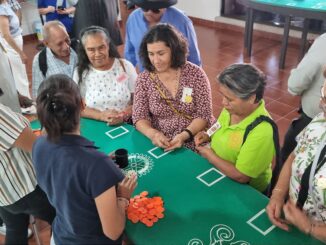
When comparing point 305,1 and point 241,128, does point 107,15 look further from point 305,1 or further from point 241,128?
point 305,1

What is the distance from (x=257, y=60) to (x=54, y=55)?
3781 mm

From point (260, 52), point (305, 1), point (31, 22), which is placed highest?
point (305, 1)

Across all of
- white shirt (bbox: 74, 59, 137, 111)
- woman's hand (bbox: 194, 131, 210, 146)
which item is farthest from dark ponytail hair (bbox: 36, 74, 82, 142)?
white shirt (bbox: 74, 59, 137, 111)

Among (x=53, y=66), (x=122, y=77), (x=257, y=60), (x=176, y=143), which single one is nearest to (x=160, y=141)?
(x=176, y=143)

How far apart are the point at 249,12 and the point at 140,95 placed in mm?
3851

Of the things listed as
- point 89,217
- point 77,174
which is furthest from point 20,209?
point 77,174

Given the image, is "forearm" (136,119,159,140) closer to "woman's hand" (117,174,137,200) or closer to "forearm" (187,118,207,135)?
"forearm" (187,118,207,135)

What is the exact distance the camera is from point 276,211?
1.49 m

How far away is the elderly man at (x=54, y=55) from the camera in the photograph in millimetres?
2615

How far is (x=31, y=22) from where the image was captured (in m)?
6.94

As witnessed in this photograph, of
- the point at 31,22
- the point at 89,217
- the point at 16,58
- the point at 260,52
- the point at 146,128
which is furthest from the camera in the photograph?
the point at 31,22

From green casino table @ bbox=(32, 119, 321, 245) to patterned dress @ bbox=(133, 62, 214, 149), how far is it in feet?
1.05

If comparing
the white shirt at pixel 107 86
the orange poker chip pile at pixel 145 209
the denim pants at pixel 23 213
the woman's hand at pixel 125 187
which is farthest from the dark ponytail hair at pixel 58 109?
the white shirt at pixel 107 86

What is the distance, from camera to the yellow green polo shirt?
1709mm
